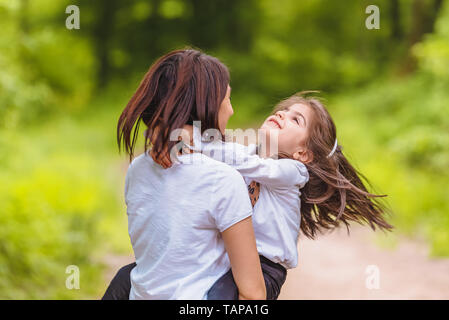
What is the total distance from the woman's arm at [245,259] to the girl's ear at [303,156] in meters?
0.51

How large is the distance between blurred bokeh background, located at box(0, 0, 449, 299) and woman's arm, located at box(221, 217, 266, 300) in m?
1.07

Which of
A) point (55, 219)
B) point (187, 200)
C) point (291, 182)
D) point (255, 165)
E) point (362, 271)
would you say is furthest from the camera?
point (55, 219)

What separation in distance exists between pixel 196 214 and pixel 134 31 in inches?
674

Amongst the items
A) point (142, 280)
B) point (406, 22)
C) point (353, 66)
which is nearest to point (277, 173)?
point (142, 280)

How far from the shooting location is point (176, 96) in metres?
1.75

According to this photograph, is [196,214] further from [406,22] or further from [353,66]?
[406,22]

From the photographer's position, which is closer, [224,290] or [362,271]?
[224,290]

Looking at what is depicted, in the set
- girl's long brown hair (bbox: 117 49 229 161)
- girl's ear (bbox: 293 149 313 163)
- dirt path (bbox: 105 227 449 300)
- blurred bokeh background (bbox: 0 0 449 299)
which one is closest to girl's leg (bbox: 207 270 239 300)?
girl's long brown hair (bbox: 117 49 229 161)

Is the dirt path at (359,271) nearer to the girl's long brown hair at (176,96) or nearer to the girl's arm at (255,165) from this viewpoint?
the girl's arm at (255,165)

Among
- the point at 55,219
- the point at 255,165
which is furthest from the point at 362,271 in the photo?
the point at 255,165

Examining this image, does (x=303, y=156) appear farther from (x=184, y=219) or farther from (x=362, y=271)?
(x=362, y=271)

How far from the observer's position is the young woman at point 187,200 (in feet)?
5.67

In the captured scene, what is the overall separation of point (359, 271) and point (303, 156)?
3926 mm

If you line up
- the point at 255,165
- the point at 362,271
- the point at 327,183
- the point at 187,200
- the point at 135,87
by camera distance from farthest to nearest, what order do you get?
the point at 135,87 → the point at 362,271 → the point at 327,183 → the point at 255,165 → the point at 187,200
